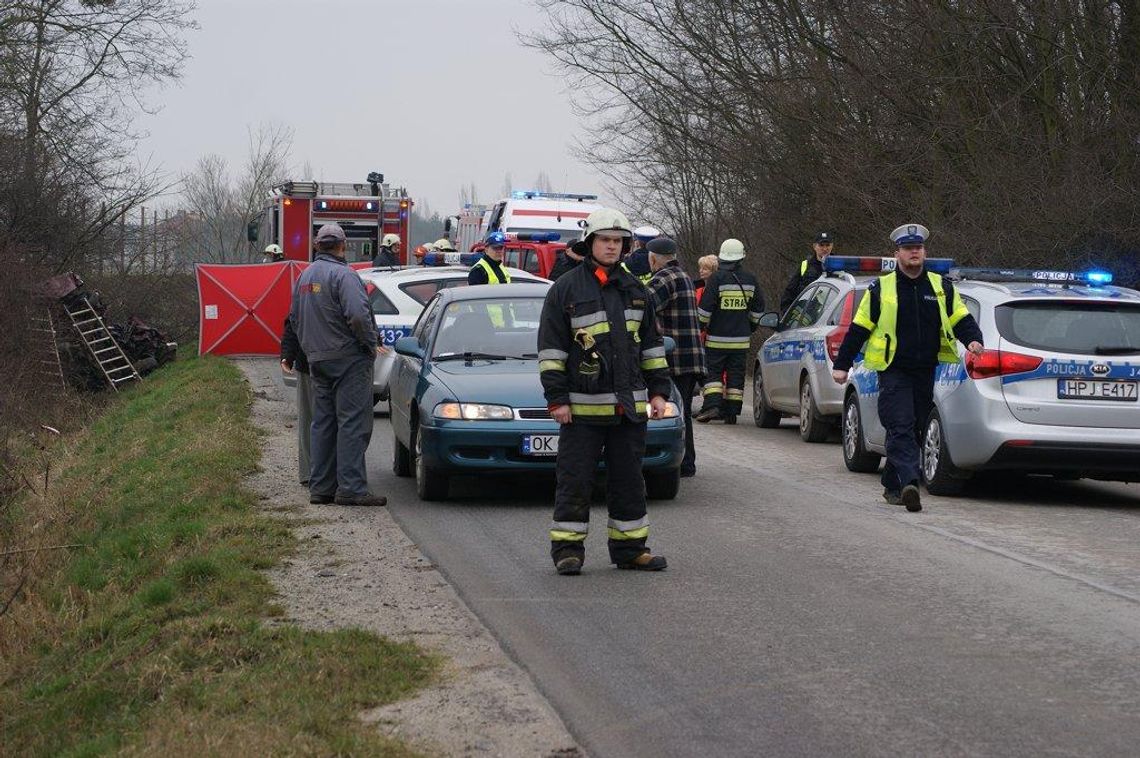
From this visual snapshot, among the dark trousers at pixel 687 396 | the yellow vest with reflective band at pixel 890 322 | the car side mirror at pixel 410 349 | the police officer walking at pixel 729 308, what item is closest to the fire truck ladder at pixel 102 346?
the police officer walking at pixel 729 308

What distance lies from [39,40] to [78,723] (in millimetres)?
29182

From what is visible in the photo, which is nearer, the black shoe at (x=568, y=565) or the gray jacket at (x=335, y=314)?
the black shoe at (x=568, y=565)

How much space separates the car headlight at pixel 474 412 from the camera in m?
11.2

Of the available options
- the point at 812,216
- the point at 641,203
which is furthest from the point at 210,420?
the point at 641,203

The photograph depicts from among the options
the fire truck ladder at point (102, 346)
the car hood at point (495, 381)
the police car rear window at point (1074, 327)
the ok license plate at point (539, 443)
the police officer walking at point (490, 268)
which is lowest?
the fire truck ladder at point (102, 346)

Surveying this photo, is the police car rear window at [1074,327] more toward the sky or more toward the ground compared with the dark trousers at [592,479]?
more toward the sky

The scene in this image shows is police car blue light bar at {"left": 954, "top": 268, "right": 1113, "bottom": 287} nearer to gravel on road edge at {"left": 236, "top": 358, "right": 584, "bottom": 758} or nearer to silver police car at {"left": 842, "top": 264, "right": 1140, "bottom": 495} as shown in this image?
silver police car at {"left": 842, "top": 264, "right": 1140, "bottom": 495}

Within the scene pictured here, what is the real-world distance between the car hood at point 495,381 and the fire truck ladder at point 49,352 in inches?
644

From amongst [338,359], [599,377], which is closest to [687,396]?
[338,359]

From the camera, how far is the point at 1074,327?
1172 centimetres

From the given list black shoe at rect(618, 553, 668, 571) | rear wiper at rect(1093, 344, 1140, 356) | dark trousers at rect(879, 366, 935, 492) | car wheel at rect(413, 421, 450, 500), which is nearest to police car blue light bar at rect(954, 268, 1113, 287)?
rear wiper at rect(1093, 344, 1140, 356)

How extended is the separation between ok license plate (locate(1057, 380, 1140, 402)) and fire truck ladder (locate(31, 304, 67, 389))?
61.7 ft

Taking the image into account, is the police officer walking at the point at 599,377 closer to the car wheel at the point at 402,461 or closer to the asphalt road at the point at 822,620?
the asphalt road at the point at 822,620

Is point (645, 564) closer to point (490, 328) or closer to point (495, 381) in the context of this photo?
point (495, 381)
